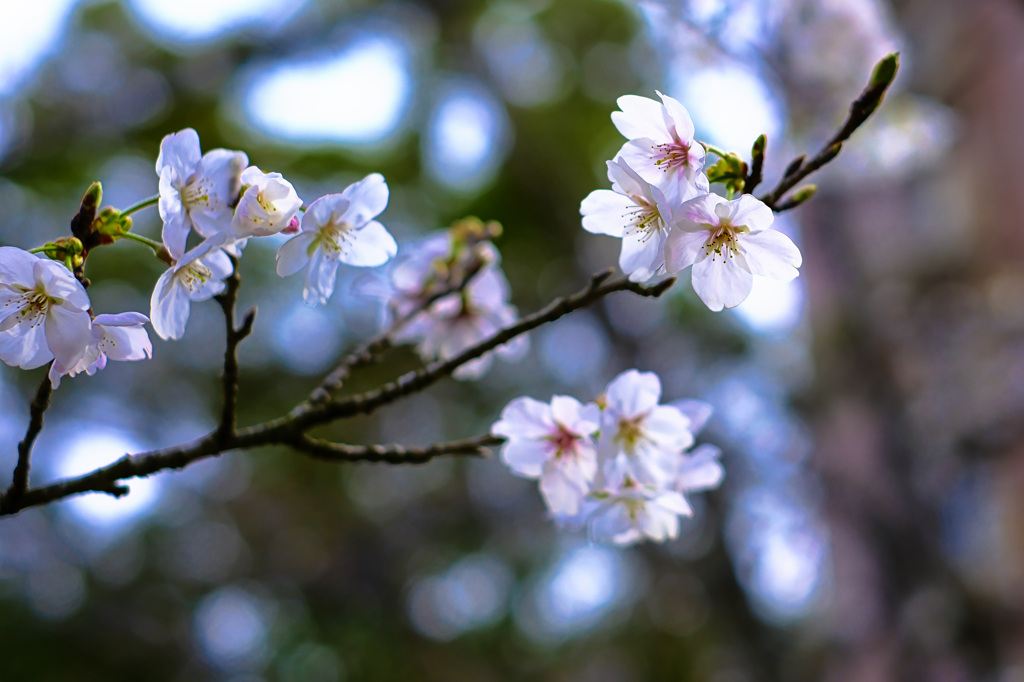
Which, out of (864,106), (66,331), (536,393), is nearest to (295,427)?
(66,331)

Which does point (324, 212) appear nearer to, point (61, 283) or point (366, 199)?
point (366, 199)

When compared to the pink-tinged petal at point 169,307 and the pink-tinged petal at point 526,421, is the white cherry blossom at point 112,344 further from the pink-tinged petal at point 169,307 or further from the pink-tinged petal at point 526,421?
the pink-tinged petal at point 526,421

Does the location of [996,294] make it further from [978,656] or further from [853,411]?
[978,656]

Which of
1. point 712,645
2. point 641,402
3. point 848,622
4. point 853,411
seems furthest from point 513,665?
point 641,402

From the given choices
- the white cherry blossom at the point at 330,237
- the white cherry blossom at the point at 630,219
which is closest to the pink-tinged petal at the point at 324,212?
the white cherry blossom at the point at 330,237

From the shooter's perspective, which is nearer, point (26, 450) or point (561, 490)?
point (26, 450)

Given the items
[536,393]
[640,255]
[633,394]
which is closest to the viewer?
[640,255]
